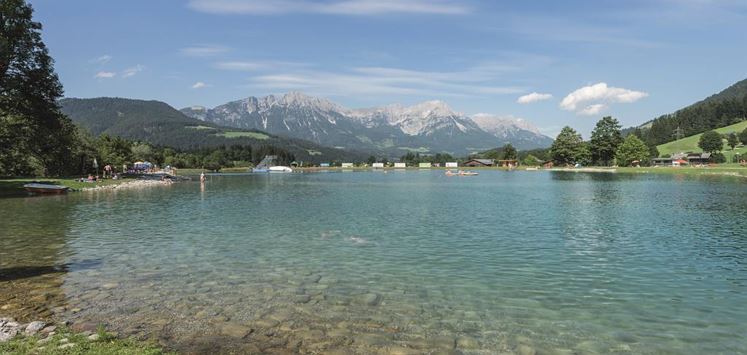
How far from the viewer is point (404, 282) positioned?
1838cm

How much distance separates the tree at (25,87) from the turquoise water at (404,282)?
26166 millimetres

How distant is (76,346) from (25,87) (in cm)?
5756

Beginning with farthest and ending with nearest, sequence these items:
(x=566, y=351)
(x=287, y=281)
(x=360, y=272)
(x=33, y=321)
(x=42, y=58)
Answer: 1. (x=42, y=58)
2. (x=360, y=272)
3. (x=287, y=281)
4. (x=33, y=321)
5. (x=566, y=351)

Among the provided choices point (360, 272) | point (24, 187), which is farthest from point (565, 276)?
point (24, 187)

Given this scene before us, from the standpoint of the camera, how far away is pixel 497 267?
20.9m

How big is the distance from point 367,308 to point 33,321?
911 centimetres

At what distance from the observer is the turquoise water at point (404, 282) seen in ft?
41.0

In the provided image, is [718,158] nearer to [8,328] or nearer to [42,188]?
[42,188]

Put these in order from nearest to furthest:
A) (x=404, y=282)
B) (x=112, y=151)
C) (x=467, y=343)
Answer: (x=467, y=343), (x=404, y=282), (x=112, y=151)

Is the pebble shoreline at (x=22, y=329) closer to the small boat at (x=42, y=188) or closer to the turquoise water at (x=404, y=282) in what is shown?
the turquoise water at (x=404, y=282)

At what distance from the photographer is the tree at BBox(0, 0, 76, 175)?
53656mm

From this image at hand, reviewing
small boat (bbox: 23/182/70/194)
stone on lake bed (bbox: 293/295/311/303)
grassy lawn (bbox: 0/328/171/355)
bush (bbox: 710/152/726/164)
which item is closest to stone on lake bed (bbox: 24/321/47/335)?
grassy lawn (bbox: 0/328/171/355)

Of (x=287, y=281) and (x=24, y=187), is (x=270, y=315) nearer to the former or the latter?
(x=287, y=281)

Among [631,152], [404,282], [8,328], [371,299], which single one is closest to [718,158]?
[631,152]
